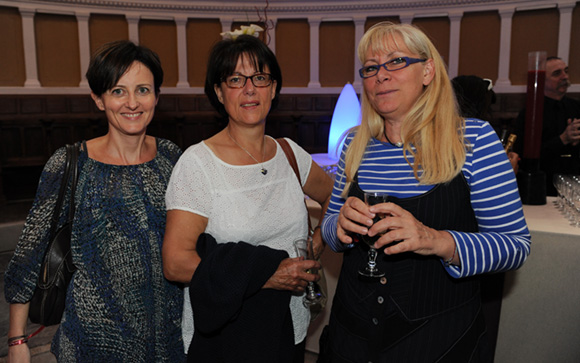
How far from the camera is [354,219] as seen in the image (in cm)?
125

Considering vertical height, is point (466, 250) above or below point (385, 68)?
below

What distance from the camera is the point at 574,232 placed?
2.06 meters

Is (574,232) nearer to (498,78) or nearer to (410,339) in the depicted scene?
(410,339)

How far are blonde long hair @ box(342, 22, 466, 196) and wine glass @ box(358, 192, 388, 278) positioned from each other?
5.9 inches

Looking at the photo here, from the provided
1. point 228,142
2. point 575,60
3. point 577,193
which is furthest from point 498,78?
point 228,142

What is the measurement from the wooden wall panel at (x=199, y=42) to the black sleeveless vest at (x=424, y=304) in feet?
31.5

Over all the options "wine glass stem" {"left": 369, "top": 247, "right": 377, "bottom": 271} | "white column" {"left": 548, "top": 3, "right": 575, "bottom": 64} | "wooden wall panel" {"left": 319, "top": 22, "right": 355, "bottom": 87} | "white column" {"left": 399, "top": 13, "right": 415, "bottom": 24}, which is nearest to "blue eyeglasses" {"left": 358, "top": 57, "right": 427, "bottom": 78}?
"wine glass stem" {"left": 369, "top": 247, "right": 377, "bottom": 271}

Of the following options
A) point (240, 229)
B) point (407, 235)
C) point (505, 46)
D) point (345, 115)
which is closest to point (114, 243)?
point (240, 229)

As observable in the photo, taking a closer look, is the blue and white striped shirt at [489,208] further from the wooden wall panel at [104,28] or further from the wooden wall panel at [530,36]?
the wooden wall panel at [104,28]

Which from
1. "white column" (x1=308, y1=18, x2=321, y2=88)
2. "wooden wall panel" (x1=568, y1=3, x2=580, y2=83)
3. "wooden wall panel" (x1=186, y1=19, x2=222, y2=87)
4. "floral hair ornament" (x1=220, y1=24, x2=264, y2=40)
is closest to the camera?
"floral hair ornament" (x1=220, y1=24, x2=264, y2=40)

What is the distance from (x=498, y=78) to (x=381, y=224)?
968 centimetres

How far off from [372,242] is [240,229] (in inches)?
19.7

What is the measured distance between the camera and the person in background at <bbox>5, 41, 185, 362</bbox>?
1506mm

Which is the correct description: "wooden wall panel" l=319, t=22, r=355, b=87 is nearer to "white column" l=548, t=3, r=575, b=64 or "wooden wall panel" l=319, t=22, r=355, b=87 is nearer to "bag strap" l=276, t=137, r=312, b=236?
"white column" l=548, t=3, r=575, b=64
